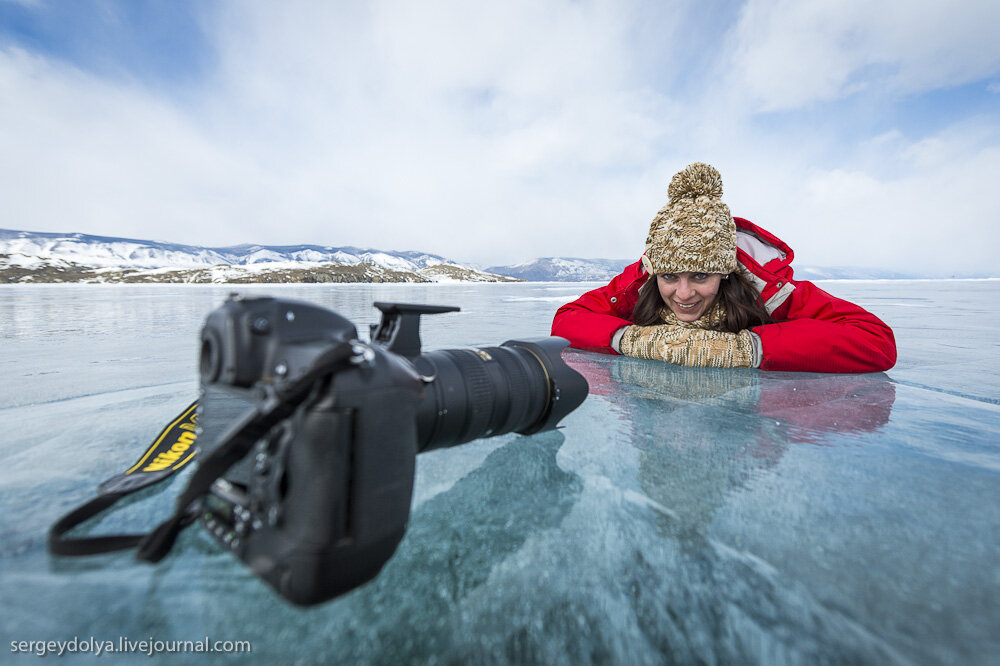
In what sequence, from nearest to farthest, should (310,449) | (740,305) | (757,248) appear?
(310,449) → (740,305) → (757,248)

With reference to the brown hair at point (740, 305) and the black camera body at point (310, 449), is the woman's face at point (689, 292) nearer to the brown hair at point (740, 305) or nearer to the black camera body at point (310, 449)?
the brown hair at point (740, 305)

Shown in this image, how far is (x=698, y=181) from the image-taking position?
2797 millimetres

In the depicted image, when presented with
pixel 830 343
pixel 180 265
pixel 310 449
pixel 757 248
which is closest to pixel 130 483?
pixel 310 449

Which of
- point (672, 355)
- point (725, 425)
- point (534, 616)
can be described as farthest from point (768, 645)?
point (672, 355)

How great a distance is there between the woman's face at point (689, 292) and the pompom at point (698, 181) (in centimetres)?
53

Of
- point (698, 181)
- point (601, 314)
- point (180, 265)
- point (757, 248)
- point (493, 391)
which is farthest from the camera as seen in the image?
point (180, 265)

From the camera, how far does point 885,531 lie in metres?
1.04

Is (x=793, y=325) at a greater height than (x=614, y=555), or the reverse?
(x=793, y=325)

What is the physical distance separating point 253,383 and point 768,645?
101cm

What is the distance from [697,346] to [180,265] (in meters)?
183

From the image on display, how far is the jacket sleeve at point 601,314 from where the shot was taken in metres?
3.33

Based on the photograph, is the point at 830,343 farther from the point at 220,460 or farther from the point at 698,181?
the point at 220,460

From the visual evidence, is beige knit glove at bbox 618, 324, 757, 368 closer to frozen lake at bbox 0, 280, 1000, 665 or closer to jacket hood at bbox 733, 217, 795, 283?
jacket hood at bbox 733, 217, 795, 283

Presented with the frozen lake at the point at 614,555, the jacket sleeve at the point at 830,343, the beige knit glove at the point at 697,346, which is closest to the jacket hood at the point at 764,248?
the jacket sleeve at the point at 830,343
